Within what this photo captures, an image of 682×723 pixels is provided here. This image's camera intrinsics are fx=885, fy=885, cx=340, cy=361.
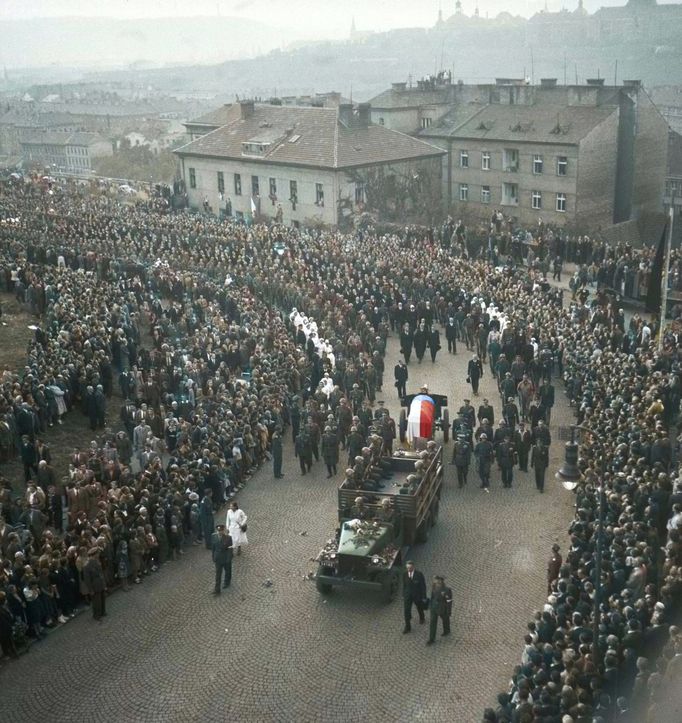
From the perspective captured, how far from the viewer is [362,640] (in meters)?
15.9

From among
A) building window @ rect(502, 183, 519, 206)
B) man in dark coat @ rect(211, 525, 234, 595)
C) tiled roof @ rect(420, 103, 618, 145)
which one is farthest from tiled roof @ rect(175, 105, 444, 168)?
man in dark coat @ rect(211, 525, 234, 595)

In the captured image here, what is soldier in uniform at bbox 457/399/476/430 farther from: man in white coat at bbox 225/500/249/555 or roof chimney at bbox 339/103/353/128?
roof chimney at bbox 339/103/353/128

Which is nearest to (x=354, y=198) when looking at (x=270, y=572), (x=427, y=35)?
(x=270, y=572)

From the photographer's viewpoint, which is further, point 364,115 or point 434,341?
point 364,115

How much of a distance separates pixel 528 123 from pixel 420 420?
34705 mm

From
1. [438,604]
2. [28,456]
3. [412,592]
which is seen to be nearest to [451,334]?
[28,456]

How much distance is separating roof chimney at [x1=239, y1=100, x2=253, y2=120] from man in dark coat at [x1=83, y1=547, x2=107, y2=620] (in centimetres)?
4838

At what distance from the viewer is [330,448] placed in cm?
2238

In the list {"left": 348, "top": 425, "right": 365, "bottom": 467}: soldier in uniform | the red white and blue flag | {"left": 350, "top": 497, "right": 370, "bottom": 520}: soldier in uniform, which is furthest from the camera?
the red white and blue flag

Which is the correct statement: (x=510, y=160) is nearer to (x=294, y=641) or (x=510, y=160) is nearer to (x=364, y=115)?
(x=364, y=115)

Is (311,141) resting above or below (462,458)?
above

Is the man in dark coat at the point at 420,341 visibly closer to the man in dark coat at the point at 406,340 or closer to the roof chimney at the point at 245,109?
the man in dark coat at the point at 406,340

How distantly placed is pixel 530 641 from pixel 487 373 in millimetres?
16761

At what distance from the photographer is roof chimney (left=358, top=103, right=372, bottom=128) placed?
54469 millimetres
